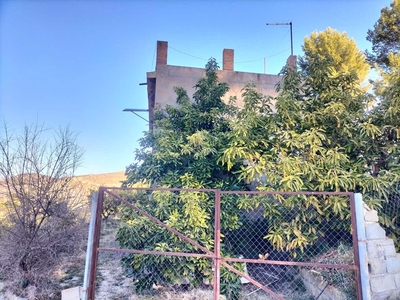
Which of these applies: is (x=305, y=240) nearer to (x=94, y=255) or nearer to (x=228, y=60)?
(x=94, y=255)

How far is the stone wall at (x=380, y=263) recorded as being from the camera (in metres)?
3.16

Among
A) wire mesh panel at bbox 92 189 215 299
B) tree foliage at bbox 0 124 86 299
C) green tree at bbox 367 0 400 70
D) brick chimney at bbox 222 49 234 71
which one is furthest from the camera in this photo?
green tree at bbox 367 0 400 70

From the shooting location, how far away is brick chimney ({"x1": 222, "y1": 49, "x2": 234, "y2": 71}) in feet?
27.7

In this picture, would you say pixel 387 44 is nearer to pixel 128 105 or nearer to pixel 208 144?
pixel 208 144

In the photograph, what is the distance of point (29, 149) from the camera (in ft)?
16.3

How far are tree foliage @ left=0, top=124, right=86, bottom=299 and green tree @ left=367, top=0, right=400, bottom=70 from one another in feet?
37.4

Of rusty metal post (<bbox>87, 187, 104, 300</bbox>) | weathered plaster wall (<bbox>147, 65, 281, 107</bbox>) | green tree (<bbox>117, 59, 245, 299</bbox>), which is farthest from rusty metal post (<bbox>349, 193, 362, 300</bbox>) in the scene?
weathered plaster wall (<bbox>147, 65, 281, 107</bbox>)

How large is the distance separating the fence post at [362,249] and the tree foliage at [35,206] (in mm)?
4768

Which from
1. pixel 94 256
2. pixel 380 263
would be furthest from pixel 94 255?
pixel 380 263

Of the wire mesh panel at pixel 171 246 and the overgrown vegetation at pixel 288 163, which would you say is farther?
the wire mesh panel at pixel 171 246

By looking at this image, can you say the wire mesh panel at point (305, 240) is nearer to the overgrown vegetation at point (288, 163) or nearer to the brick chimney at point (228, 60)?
the overgrown vegetation at point (288, 163)

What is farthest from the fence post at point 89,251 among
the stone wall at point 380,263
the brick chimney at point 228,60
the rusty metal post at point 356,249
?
the brick chimney at point 228,60

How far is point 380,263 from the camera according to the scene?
3.22 m

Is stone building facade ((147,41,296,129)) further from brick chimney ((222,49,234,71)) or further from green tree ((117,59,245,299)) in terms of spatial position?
green tree ((117,59,245,299))
